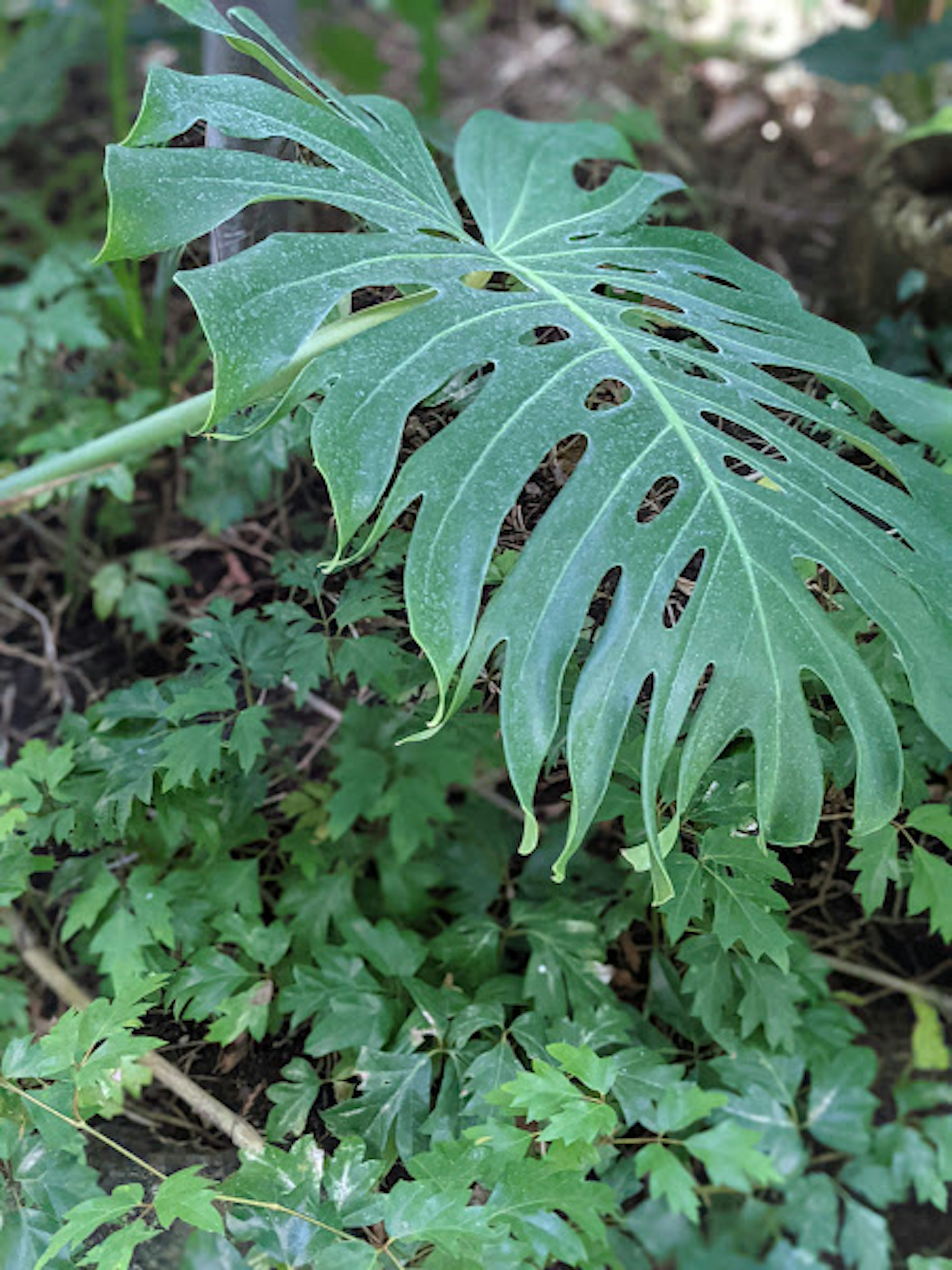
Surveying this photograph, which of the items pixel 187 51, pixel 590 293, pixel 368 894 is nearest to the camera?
pixel 590 293

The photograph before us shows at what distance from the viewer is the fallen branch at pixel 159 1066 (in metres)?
1.13

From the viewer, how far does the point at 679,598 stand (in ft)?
3.32

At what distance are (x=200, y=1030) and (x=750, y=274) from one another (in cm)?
101

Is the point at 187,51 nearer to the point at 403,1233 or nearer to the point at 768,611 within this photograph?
the point at 768,611

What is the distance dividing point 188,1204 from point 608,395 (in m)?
0.85

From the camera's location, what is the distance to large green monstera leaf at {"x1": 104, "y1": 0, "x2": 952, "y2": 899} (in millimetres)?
887

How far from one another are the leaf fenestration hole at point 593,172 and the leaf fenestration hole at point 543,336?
1.71 feet

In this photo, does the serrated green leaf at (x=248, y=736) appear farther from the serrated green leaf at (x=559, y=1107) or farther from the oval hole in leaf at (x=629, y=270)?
the oval hole in leaf at (x=629, y=270)

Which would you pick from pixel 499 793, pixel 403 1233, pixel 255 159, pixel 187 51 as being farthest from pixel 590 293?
pixel 187 51

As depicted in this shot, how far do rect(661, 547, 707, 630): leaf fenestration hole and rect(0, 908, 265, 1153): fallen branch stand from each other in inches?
24.9

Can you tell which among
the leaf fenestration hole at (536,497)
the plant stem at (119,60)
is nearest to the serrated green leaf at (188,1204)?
the leaf fenestration hole at (536,497)

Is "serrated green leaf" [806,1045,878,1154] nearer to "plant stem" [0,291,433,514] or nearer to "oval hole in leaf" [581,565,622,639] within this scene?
"oval hole in leaf" [581,565,622,639]

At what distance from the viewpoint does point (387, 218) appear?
3.65 feet

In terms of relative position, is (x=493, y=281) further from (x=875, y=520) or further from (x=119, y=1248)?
(x=119, y=1248)
